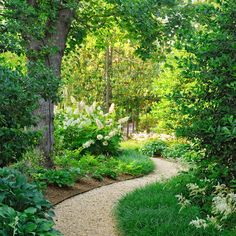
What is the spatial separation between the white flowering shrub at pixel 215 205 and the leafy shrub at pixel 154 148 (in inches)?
309

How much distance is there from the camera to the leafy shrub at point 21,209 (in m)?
2.97

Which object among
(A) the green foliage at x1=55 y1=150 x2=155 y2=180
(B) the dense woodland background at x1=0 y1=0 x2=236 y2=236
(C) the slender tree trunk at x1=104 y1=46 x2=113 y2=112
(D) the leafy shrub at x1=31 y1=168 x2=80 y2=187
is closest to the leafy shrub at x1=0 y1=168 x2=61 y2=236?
(B) the dense woodland background at x1=0 y1=0 x2=236 y2=236

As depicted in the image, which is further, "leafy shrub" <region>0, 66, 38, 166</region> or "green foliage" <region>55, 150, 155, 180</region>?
"green foliage" <region>55, 150, 155, 180</region>

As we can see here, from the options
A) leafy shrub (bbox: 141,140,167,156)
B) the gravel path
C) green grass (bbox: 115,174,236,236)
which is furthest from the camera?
leafy shrub (bbox: 141,140,167,156)

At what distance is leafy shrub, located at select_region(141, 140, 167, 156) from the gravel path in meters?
5.36

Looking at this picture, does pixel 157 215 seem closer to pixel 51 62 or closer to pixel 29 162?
pixel 29 162

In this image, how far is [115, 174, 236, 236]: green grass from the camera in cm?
420

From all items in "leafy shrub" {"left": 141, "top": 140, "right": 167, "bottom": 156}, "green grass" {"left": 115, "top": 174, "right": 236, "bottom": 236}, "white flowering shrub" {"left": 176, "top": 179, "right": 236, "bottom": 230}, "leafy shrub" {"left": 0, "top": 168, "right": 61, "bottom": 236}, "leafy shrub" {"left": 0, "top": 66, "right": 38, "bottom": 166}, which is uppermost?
"leafy shrub" {"left": 0, "top": 66, "right": 38, "bottom": 166}

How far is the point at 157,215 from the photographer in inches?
183

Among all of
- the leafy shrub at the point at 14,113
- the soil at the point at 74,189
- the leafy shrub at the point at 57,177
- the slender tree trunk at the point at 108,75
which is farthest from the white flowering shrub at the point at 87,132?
the slender tree trunk at the point at 108,75

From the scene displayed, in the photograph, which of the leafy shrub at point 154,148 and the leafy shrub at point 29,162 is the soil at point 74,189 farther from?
the leafy shrub at point 154,148

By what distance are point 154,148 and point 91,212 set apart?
7848 millimetres

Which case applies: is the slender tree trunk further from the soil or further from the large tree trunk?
→ the large tree trunk

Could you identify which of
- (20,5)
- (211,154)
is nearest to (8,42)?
(20,5)
